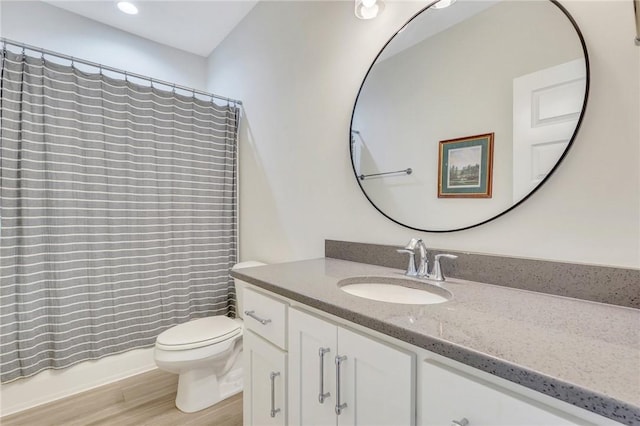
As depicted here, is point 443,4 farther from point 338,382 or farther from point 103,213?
point 103,213

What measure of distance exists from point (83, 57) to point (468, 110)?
9.13 feet

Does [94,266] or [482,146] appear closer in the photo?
[482,146]

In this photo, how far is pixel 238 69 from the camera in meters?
2.43

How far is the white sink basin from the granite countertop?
0.27ft

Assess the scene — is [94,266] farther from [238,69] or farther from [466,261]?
[466,261]

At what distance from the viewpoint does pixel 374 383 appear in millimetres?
727

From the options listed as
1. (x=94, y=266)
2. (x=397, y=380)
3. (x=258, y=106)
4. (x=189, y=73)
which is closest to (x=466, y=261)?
(x=397, y=380)

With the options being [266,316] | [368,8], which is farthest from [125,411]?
[368,8]

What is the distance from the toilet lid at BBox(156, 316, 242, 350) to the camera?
5.18 feet

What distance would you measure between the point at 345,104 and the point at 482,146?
0.73 m

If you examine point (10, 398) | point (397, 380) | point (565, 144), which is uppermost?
point (565, 144)

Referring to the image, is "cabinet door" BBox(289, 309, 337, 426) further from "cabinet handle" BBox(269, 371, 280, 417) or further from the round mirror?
the round mirror

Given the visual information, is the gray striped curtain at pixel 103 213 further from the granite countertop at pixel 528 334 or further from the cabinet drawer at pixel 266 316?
the granite countertop at pixel 528 334

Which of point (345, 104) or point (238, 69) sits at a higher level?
point (238, 69)
